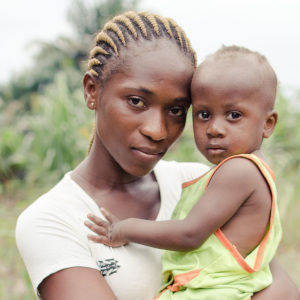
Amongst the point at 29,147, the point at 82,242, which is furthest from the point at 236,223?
the point at 29,147

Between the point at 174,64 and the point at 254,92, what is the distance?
31cm

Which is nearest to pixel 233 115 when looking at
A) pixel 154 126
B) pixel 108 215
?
pixel 154 126

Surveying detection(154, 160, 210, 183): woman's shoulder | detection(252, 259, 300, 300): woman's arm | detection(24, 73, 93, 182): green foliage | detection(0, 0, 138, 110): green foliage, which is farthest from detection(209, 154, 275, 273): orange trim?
detection(0, 0, 138, 110): green foliage

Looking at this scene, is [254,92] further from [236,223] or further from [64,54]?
[64,54]

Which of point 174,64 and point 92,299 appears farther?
point 174,64

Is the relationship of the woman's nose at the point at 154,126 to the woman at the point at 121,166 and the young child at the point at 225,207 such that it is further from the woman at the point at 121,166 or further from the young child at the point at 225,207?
the young child at the point at 225,207

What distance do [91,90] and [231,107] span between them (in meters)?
0.59

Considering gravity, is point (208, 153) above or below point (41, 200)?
above

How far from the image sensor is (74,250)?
158cm

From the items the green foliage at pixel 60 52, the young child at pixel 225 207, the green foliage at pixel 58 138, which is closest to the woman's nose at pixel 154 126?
the young child at pixel 225 207

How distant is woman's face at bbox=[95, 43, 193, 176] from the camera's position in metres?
1.66

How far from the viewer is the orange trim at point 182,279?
5.08 feet

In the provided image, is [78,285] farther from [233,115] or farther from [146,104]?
[233,115]

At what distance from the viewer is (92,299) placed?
1.51m
